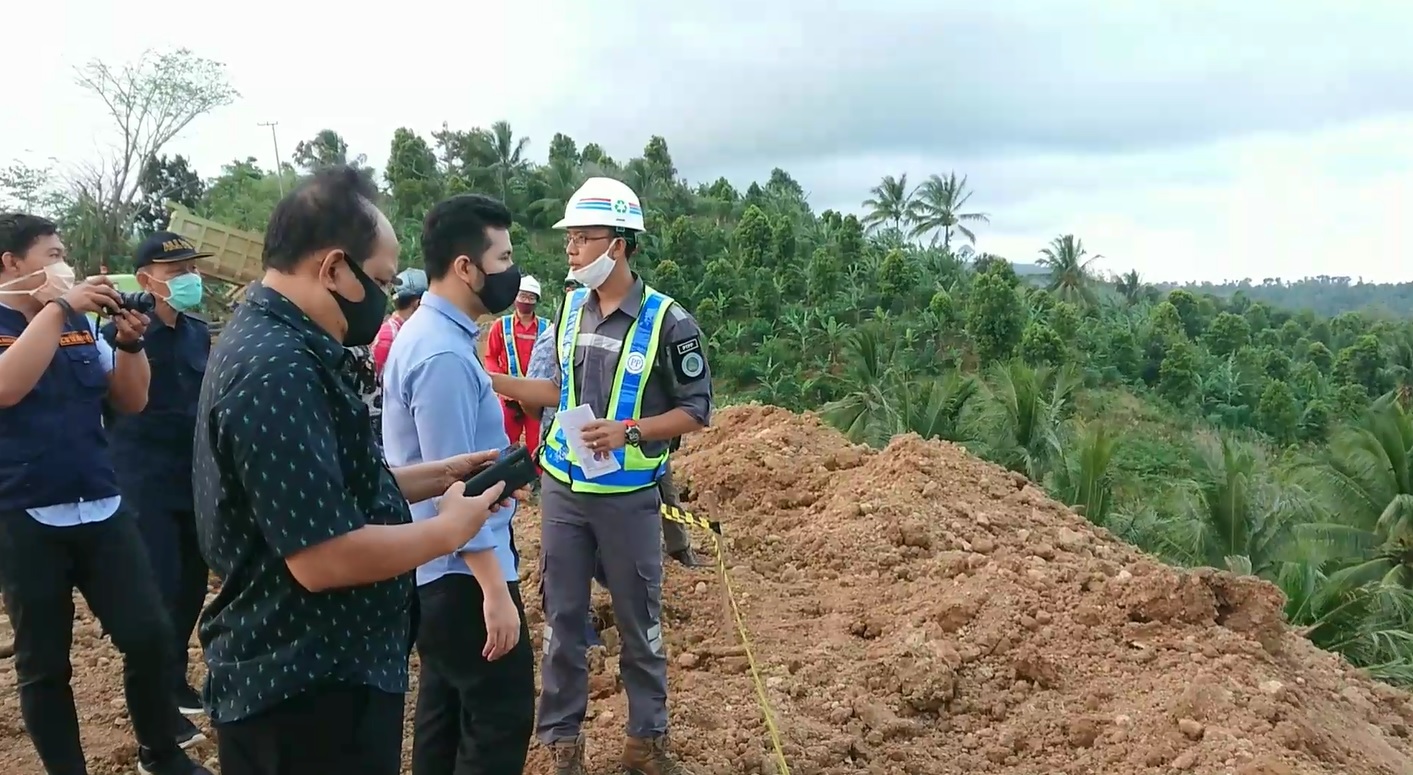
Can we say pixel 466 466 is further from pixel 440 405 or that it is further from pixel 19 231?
pixel 19 231

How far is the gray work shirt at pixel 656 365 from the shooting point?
3.45 metres

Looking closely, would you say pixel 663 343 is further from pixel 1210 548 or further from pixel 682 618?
pixel 1210 548

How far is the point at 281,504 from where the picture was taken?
154 cm

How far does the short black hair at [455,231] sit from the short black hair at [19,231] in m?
1.29

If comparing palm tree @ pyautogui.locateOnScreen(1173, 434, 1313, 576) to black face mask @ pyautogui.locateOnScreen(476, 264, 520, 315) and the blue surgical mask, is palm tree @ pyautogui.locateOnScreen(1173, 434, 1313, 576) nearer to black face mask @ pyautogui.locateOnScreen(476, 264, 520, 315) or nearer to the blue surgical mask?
black face mask @ pyautogui.locateOnScreen(476, 264, 520, 315)

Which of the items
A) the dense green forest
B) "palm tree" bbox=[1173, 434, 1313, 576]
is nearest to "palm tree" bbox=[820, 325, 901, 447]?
the dense green forest

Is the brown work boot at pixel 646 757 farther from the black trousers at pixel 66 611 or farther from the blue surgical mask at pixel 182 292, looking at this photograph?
the blue surgical mask at pixel 182 292

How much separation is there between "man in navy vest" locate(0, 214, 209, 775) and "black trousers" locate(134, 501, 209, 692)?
0.54 m

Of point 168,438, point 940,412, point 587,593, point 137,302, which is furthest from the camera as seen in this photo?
point 940,412

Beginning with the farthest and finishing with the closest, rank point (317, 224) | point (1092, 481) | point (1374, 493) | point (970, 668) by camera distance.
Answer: point (1374, 493) < point (1092, 481) < point (970, 668) < point (317, 224)

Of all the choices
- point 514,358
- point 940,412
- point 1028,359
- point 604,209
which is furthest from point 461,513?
point 1028,359

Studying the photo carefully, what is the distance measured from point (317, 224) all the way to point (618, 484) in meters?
1.79

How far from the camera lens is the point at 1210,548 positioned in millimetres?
11742

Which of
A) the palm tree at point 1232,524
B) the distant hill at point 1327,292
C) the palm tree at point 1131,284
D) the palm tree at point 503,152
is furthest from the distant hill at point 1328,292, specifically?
the palm tree at point 1232,524
